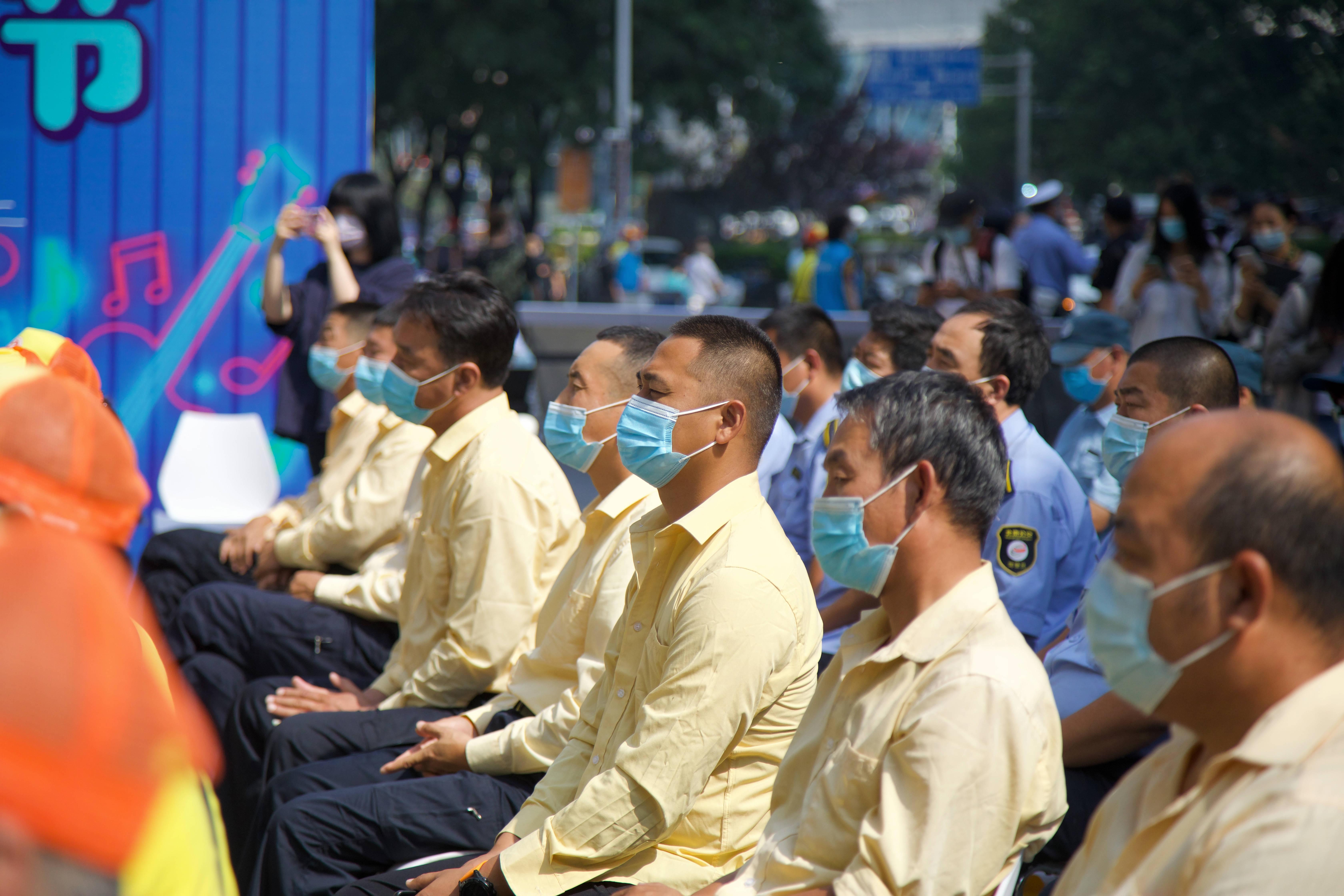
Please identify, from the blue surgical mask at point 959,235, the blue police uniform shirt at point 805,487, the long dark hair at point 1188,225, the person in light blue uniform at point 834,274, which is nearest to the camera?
the blue police uniform shirt at point 805,487

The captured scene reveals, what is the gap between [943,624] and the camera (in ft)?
6.97

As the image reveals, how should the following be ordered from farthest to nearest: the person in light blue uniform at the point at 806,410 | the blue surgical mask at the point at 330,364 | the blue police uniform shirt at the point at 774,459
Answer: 1. the blue surgical mask at the point at 330,364
2. the blue police uniform shirt at the point at 774,459
3. the person in light blue uniform at the point at 806,410

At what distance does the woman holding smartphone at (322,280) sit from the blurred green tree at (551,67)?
15.1 m

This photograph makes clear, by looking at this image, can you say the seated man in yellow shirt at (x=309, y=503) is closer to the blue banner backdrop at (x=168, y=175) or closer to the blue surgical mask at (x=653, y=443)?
the blue banner backdrop at (x=168, y=175)

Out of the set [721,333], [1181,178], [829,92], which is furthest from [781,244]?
[721,333]

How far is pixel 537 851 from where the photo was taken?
8.19 ft

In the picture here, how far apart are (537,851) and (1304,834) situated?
150cm

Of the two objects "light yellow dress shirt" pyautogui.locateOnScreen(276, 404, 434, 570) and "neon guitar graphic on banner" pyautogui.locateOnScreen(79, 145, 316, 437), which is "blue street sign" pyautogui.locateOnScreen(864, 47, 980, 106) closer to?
"neon guitar graphic on banner" pyautogui.locateOnScreen(79, 145, 316, 437)

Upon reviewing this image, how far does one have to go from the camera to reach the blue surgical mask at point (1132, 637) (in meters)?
1.59

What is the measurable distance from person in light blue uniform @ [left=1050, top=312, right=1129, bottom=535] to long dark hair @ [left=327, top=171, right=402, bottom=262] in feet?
10.9

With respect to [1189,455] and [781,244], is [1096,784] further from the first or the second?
[781,244]

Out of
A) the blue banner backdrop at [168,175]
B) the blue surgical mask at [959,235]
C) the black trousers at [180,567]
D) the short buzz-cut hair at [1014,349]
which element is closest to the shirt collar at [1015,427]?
the short buzz-cut hair at [1014,349]

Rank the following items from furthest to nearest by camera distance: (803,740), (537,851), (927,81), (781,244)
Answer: (781,244)
(927,81)
(537,851)
(803,740)

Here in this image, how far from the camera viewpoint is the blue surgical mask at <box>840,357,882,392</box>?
205 inches
